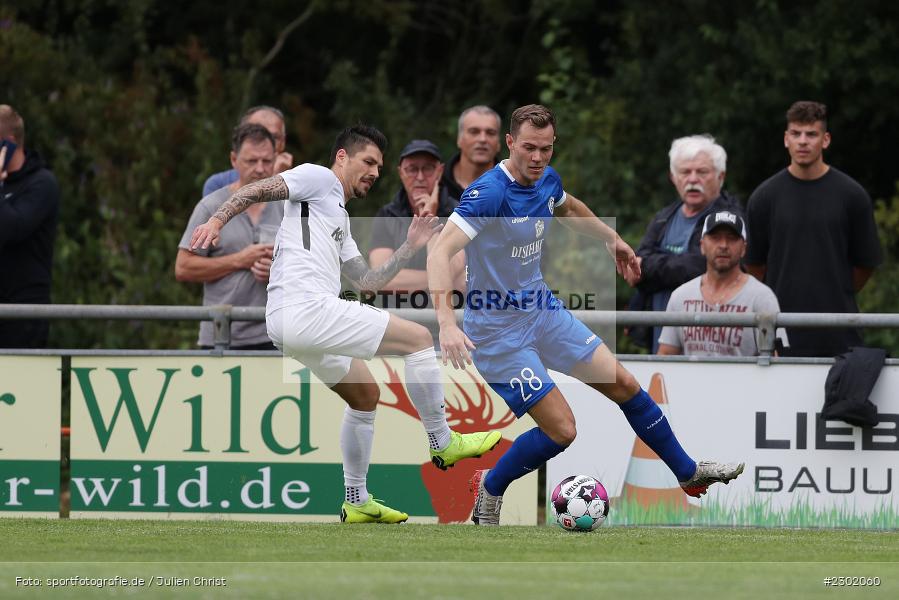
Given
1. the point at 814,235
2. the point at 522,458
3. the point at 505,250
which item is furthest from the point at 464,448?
the point at 814,235

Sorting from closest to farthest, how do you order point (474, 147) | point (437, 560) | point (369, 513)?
point (437, 560), point (369, 513), point (474, 147)

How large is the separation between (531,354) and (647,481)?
1.52 m

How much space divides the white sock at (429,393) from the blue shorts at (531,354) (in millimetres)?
277

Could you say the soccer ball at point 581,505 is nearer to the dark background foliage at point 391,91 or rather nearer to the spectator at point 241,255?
the spectator at point 241,255

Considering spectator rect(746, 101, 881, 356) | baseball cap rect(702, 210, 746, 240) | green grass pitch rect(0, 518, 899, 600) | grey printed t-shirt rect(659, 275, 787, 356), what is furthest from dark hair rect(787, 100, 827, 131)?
green grass pitch rect(0, 518, 899, 600)

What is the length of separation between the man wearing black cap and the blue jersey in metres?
1.25

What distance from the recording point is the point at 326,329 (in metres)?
8.62

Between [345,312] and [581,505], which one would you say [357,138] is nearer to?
[345,312]

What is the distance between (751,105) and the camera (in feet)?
51.0

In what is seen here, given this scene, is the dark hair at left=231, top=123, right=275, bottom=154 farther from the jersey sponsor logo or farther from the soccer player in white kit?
the jersey sponsor logo

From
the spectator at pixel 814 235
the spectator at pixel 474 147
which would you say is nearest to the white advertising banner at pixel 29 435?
the spectator at pixel 474 147

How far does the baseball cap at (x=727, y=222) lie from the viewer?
967 cm

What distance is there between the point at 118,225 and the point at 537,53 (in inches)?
216

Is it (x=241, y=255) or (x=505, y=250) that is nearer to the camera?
(x=505, y=250)
